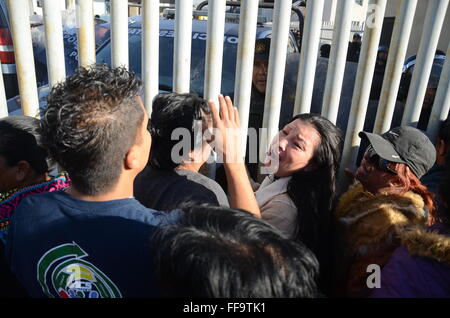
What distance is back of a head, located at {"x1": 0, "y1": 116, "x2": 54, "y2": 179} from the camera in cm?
132

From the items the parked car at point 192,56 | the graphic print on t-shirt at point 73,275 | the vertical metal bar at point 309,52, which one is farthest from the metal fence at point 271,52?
the parked car at point 192,56

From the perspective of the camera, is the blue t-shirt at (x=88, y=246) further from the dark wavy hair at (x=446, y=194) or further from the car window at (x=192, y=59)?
the car window at (x=192, y=59)

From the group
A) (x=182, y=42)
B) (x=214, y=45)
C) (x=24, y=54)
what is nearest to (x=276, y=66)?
(x=214, y=45)

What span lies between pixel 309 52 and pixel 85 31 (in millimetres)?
900

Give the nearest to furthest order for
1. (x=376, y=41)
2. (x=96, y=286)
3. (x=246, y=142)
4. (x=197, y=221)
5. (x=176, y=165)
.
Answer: (x=197, y=221) < (x=96, y=286) < (x=176, y=165) < (x=376, y=41) < (x=246, y=142)

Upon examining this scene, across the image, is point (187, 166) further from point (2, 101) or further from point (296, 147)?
point (2, 101)

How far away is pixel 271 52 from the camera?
1.48m

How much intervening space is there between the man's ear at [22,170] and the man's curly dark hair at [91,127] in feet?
1.31

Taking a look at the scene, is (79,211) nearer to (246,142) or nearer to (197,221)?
(197,221)

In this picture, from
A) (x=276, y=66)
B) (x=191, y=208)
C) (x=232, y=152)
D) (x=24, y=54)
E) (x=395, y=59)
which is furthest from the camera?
(x=395, y=59)

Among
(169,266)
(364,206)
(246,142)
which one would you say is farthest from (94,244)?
(364,206)

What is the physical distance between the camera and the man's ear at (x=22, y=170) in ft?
4.39
